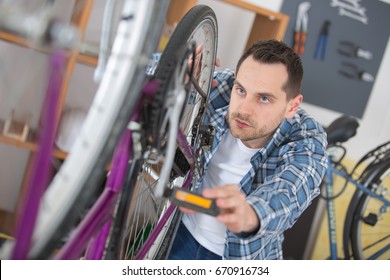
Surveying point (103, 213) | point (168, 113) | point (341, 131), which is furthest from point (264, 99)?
point (341, 131)

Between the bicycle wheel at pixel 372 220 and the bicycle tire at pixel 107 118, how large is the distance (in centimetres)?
183

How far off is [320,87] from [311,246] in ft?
2.63

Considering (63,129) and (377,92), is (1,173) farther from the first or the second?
(377,92)

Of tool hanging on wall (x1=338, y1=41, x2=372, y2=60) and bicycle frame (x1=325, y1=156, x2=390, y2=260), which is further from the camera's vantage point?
tool hanging on wall (x1=338, y1=41, x2=372, y2=60)

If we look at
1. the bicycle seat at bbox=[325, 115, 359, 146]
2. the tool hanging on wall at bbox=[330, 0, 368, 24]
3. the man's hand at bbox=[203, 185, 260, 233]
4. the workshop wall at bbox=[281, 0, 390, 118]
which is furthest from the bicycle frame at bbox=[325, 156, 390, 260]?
the man's hand at bbox=[203, 185, 260, 233]

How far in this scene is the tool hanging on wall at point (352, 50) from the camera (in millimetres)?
2432

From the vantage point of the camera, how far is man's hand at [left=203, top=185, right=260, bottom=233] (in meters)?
0.66

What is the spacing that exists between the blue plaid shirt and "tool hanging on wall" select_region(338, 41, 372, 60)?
1240mm

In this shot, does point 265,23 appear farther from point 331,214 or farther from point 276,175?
point 276,175

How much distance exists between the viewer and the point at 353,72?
247 centimetres

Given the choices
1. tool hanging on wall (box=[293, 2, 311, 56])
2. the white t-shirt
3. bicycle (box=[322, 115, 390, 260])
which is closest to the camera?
the white t-shirt

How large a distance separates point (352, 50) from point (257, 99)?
152 cm

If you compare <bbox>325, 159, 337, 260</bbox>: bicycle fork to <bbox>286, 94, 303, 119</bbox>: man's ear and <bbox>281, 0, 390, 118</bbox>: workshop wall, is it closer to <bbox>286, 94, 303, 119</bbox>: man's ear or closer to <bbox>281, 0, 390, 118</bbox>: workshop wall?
<bbox>281, 0, 390, 118</bbox>: workshop wall

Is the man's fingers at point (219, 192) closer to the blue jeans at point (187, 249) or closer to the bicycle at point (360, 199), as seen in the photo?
the blue jeans at point (187, 249)
